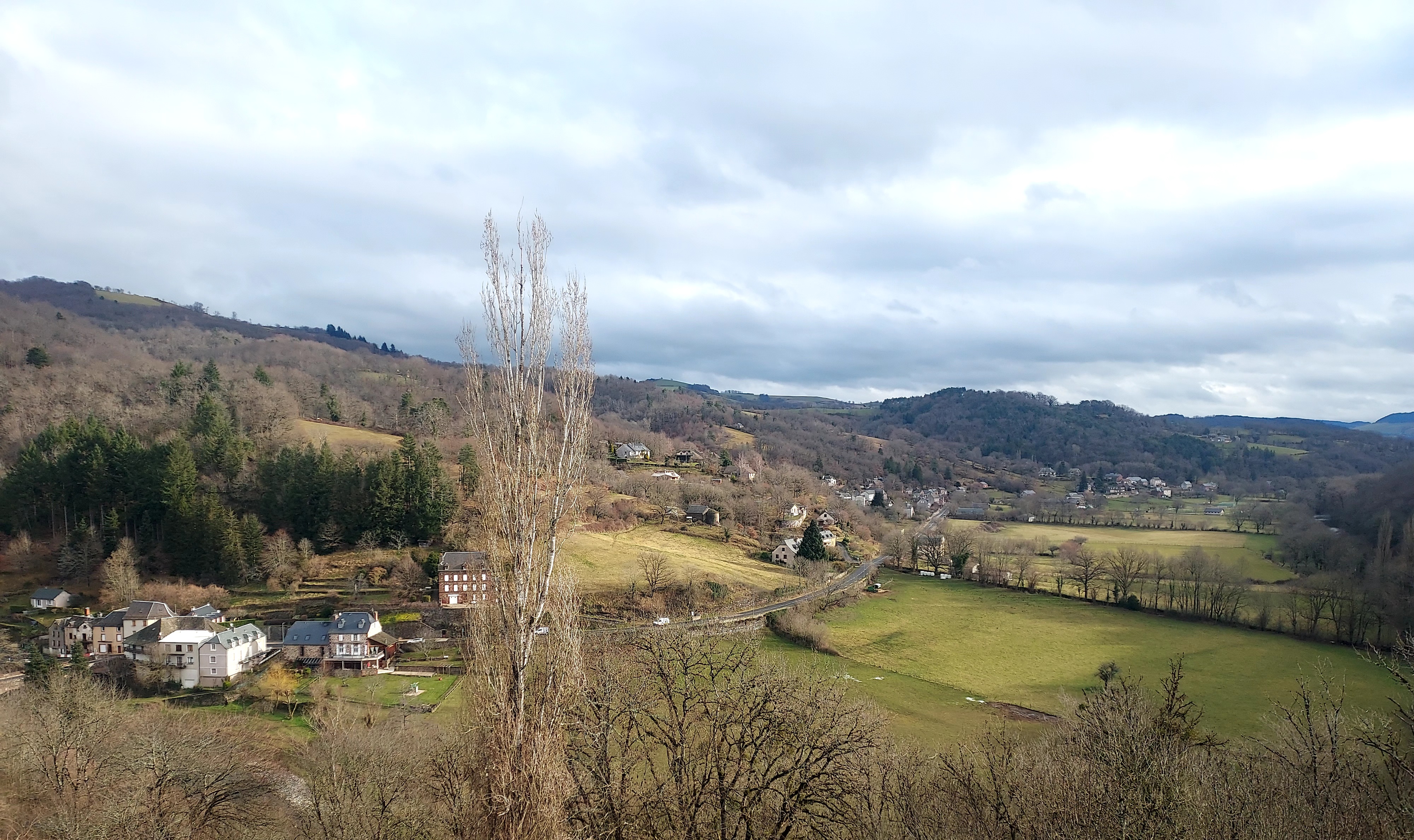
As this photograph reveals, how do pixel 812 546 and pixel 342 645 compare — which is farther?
pixel 812 546

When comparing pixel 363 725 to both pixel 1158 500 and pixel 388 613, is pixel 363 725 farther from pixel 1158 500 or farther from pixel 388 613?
pixel 1158 500

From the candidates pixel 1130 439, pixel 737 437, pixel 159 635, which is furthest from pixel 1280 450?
pixel 159 635

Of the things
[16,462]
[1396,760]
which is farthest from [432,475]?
[1396,760]

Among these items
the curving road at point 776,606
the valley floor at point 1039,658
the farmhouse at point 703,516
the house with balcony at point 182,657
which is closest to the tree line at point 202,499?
the house with balcony at point 182,657

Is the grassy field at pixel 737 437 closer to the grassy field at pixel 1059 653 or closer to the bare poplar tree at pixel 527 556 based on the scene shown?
the grassy field at pixel 1059 653

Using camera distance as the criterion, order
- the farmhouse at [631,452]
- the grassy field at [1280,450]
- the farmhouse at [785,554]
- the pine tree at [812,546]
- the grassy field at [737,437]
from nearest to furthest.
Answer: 1. the pine tree at [812,546]
2. the farmhouse at [785,554]
3. the farmhouse at [631,452]
4. the grassy field at [737,437]
5. the grassy field at [1280,450]

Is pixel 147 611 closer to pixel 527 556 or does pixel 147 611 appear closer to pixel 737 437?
pixel 527 556
